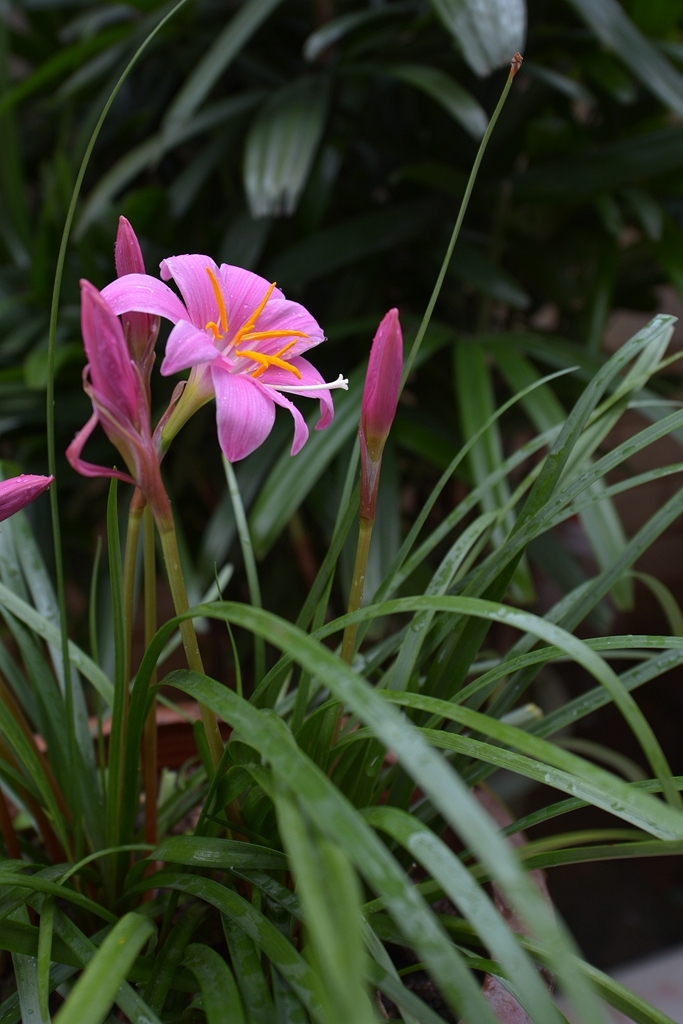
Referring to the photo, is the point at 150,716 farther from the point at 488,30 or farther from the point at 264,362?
the point at 488,30

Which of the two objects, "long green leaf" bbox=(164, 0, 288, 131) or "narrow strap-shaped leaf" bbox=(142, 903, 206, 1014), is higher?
"long green leaf" bbox=(164, 0, 288, 131)

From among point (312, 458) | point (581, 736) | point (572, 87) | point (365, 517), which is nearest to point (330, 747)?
point (365, 517)

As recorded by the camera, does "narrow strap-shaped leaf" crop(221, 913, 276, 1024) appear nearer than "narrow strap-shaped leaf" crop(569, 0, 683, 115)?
Yes

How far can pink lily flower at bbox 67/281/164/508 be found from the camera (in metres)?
0.23

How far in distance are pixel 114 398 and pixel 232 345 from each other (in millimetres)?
89

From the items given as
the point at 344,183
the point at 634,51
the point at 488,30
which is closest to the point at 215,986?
the point at 488,30

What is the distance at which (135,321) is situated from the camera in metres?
0.29

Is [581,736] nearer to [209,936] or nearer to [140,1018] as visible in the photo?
[209,936]

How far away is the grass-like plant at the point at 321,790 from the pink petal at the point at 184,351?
18 mm

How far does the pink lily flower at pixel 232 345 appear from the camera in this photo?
10.2 inches

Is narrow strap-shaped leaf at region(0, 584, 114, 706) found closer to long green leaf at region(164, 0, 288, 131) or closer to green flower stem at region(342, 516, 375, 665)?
green flower stem at region(342, 516, 375, 665)

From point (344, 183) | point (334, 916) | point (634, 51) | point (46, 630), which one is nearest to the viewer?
point (334, 916)

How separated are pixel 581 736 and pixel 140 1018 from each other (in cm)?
110

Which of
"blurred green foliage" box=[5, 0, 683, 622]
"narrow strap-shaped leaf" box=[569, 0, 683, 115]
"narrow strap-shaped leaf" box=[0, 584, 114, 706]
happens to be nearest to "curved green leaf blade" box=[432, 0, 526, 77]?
"blurred green foliage" box=[5, 0, 683, 622]
